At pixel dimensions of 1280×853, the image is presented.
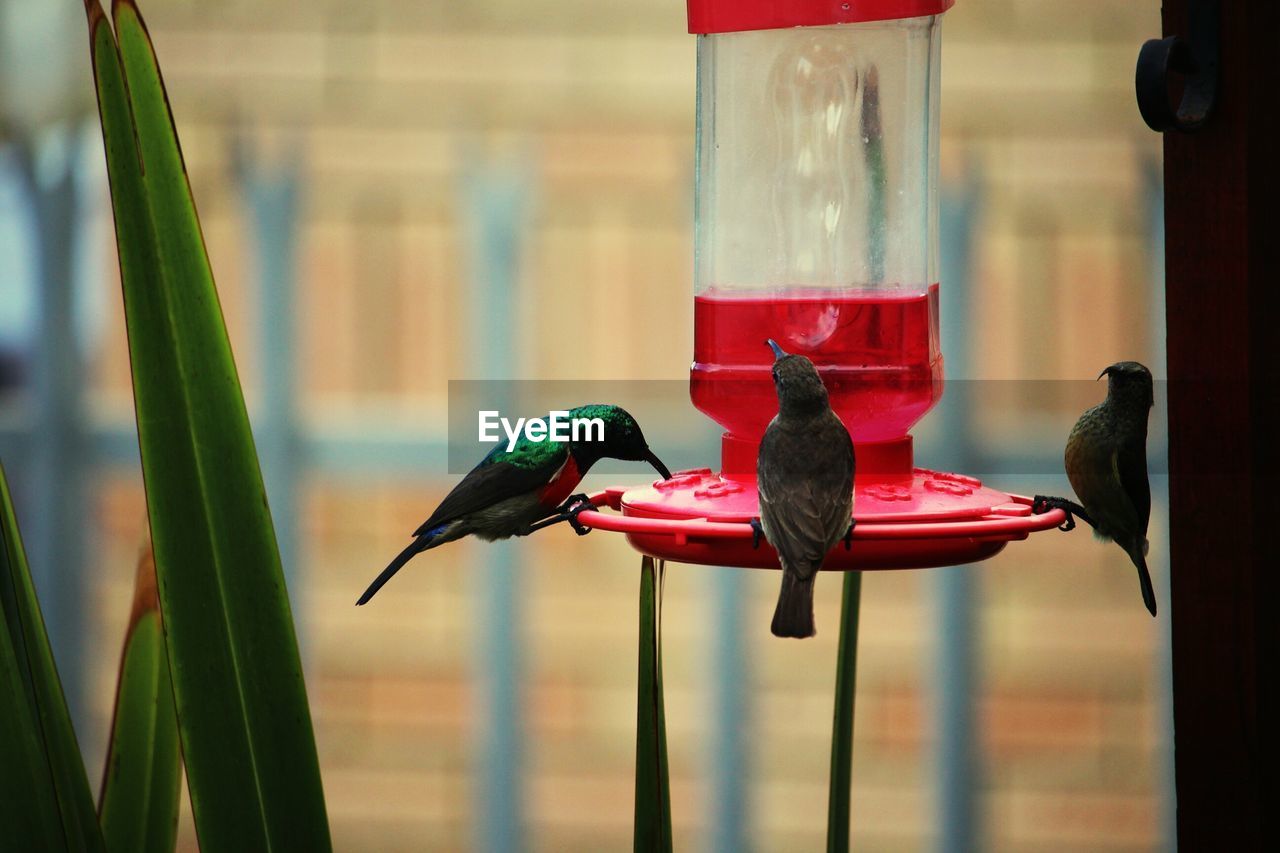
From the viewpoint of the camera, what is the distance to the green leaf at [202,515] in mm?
539

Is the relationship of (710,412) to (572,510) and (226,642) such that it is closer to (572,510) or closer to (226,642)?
(572,510)

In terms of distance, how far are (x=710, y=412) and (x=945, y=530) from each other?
0.94ft

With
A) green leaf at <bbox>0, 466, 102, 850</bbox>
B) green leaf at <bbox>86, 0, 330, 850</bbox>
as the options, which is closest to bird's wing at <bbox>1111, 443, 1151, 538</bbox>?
green leaf at <bbox>86, 0, 330, 850</bbox>

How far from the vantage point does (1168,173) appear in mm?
733

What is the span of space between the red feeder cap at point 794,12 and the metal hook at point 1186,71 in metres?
0.20

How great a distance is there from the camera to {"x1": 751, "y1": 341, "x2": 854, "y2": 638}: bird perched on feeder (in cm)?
62

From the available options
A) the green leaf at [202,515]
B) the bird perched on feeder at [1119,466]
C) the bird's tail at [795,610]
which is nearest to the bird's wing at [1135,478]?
the bird perched on feeder at [1119,466]

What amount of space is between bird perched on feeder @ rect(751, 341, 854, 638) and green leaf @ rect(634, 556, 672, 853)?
17 cm

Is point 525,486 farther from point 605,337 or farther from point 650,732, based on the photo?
point 605,337

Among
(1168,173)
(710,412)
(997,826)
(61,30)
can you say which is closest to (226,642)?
(710,412)

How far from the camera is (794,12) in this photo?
2.78ft

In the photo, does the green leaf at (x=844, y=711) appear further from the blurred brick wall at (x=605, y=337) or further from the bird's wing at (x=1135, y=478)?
the blurred brick wall at (x=605, y=337)

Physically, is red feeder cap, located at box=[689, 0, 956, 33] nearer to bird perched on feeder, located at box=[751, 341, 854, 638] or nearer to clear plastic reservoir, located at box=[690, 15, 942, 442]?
clear plastic reservoir, located at box=[690, 15, 942, 442]

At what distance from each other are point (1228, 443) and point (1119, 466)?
0.11m
